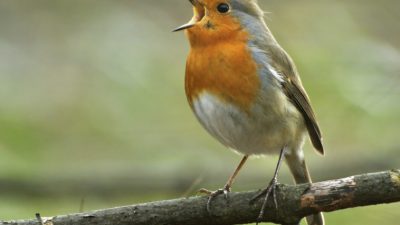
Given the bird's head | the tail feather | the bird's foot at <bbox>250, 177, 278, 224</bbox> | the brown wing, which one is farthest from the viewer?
the tail feather

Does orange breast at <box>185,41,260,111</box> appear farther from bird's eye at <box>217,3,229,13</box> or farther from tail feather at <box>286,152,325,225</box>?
tail feather at <box>286,152,325,225</box>

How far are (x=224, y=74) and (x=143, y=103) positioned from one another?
3.62ft

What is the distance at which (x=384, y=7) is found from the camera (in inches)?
241

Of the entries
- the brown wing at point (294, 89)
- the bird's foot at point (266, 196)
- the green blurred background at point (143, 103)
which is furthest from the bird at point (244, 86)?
the bird's foot at point (266, 196)

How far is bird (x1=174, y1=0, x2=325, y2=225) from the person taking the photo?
5246mm

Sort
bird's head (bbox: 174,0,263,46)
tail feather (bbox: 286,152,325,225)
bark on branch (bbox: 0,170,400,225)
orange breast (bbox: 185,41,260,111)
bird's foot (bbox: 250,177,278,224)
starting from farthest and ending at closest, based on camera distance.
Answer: tail feather (bbox: 286,152,325,225)
bird's head (bbox: 174,0,263,46)
orange breast (bbox: 185,41,260,111)
bird's foot (bbox: 250,177,278,224)
bark on branch (bbox: 0,170,400,225)

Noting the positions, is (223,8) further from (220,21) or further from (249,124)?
(249,124)

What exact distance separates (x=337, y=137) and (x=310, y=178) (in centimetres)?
48

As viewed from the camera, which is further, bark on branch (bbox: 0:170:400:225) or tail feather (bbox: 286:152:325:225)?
tail feather (bbox: 286:152:325:225)

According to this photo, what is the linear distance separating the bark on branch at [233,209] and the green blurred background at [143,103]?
2.40 ft

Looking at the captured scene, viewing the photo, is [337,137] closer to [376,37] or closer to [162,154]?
[376,37]

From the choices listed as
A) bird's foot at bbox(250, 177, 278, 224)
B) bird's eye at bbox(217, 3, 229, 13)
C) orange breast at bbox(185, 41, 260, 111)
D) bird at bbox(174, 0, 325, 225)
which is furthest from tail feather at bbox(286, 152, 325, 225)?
bird's foot at bbox(250, 177, 278, 224)

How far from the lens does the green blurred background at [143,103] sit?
572cm

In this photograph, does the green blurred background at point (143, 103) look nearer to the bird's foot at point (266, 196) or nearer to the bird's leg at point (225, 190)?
the bird's leg at point (225, 190)
